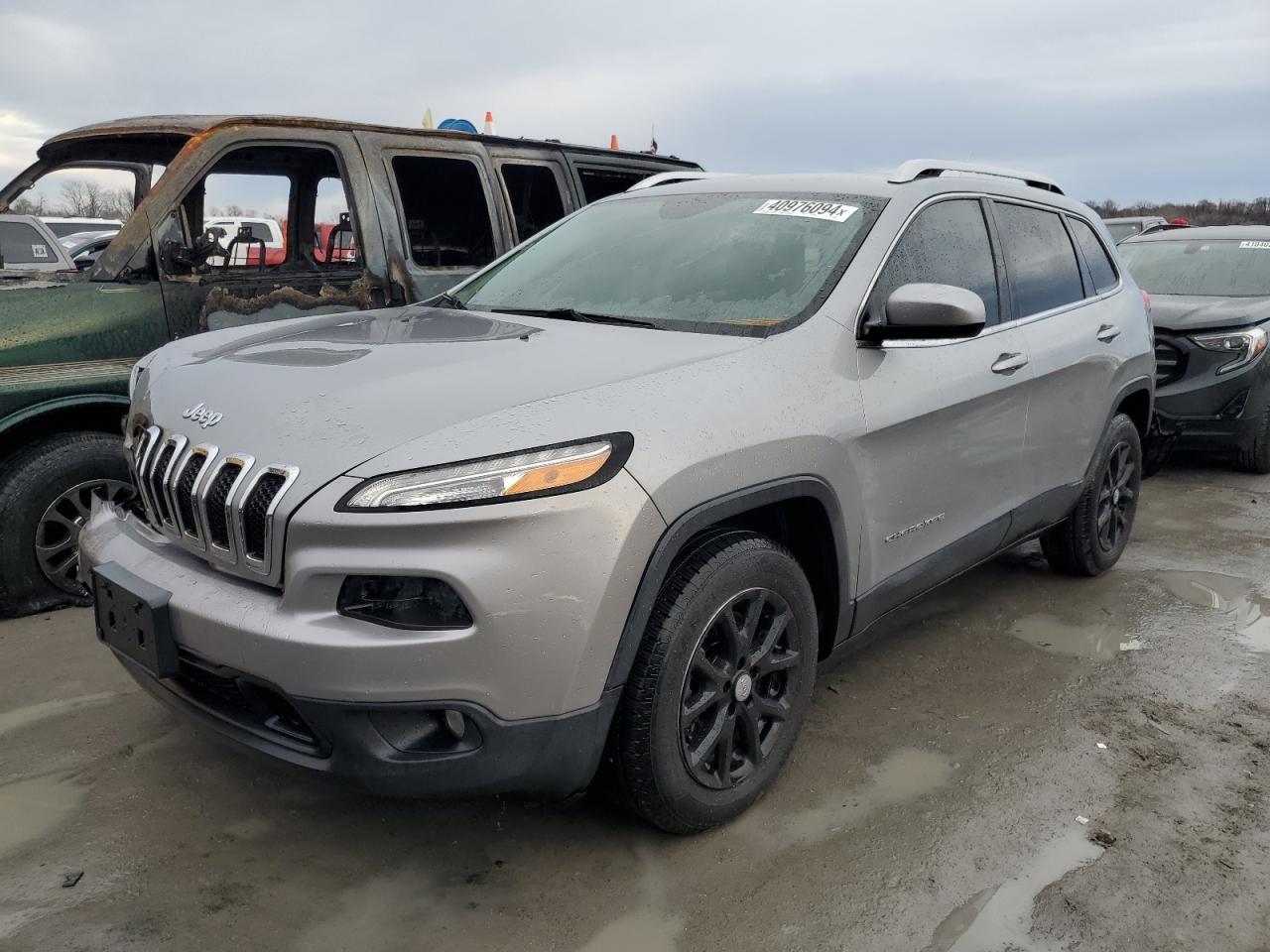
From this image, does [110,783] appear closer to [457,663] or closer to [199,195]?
[457,663]

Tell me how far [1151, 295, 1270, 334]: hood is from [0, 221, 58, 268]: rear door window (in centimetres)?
820

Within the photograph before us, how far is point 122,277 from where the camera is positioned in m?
4.14

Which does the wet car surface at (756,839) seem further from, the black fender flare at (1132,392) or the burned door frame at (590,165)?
the burned door frame at (590,165)

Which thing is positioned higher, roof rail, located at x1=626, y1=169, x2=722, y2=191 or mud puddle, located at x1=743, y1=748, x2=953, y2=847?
roof rail, located at x1=626, y1=169, x2=722, y2=191

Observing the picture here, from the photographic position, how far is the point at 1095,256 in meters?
4.45

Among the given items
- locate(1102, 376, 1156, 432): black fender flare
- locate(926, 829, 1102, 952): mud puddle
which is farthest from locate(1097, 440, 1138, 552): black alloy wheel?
locate(926, 829, 1102, 952): mud puddle

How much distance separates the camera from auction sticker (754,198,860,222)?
321 centimetres

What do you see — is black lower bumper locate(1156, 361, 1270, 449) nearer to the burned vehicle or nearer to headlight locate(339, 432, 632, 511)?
the burned vehicle

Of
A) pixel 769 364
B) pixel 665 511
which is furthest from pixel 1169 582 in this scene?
pixel 665 511

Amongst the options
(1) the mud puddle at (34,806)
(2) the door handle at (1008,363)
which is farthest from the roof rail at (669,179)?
(1) the mud puddle at (34,806)

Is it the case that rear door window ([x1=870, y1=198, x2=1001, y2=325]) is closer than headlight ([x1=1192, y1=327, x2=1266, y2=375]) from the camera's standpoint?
Yes

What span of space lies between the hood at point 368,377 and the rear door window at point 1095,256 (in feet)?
7.73

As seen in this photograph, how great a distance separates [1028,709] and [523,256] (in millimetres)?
2360

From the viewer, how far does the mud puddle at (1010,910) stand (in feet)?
7.41
